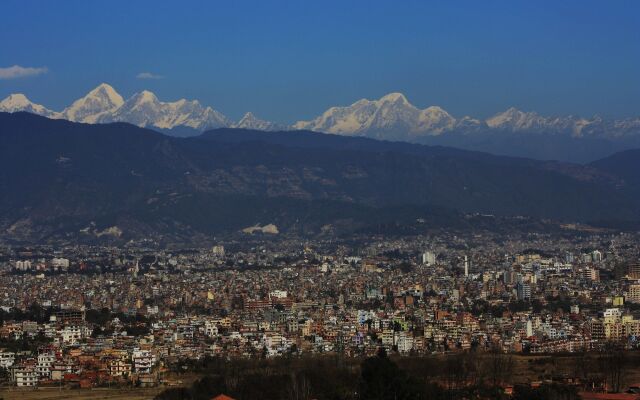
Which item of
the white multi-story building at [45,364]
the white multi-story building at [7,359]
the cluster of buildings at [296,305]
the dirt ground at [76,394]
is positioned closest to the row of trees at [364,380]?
the dirt ground at [76,394]

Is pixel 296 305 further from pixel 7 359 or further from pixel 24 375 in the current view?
pixel 24 375

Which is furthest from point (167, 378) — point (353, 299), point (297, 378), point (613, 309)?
point (353, 299)

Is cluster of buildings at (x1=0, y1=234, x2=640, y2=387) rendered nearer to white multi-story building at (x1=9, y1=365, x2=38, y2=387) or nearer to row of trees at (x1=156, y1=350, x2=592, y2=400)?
white multi-story building at (x1=9, y1=365, x2=38, y2=387)

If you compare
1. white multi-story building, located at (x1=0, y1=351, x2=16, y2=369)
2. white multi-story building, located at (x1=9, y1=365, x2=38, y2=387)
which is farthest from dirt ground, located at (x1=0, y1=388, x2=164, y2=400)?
white multi-story building, located at (x1=0, y1=351, x2=16, y2=369)

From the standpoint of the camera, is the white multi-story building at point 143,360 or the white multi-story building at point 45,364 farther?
the white multi-story building at point 143,360

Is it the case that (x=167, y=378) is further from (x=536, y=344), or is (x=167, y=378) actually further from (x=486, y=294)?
(x=486, y=294)

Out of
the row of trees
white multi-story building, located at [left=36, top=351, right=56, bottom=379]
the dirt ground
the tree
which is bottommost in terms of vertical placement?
the dirt ground

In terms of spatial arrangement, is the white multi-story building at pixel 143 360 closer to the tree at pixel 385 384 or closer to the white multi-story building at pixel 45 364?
the white multi-story building at pixel 45 364

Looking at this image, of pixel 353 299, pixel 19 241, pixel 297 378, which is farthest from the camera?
pixel 19 241
